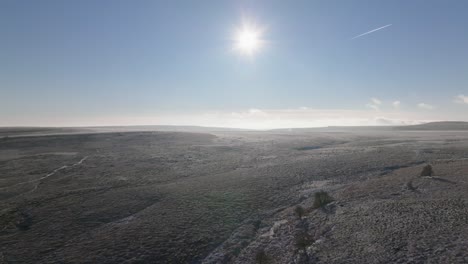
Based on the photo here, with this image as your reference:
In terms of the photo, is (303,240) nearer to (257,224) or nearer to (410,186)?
(257,224)

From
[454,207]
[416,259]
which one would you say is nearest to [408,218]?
[454,207]

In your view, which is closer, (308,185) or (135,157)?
(308,185)

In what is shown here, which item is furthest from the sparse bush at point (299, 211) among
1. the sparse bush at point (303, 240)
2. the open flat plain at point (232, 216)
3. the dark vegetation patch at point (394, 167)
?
the dark vegetation patch at point (394, 167)

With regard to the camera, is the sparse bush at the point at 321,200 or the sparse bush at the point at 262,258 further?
the sparse bush at the point at 321,200

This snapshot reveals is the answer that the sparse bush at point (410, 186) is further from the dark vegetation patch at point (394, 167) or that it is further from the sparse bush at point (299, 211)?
the sparse bush at point (299, 211)

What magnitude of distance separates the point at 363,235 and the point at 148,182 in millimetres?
13324

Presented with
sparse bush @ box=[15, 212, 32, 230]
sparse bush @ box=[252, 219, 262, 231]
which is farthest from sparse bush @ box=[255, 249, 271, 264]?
sparse bush @ box=[15, 212, 32, 230]

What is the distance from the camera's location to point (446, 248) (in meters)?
7.71

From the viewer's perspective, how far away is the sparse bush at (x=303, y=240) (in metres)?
8.96

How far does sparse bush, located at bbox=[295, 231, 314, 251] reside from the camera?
8.96 m

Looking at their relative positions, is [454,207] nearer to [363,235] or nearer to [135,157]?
[363,235]

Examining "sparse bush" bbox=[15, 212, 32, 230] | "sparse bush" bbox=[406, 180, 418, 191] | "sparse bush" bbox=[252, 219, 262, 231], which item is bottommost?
"sparse bush" bbox=[15, 212, 32, 230]

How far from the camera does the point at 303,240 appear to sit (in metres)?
9.28

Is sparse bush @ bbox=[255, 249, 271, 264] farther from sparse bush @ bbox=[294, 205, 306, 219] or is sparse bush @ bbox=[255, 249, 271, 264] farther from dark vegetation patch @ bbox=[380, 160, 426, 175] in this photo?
dark vegetation patch @ bbox=[380, 160, 426, 175]
